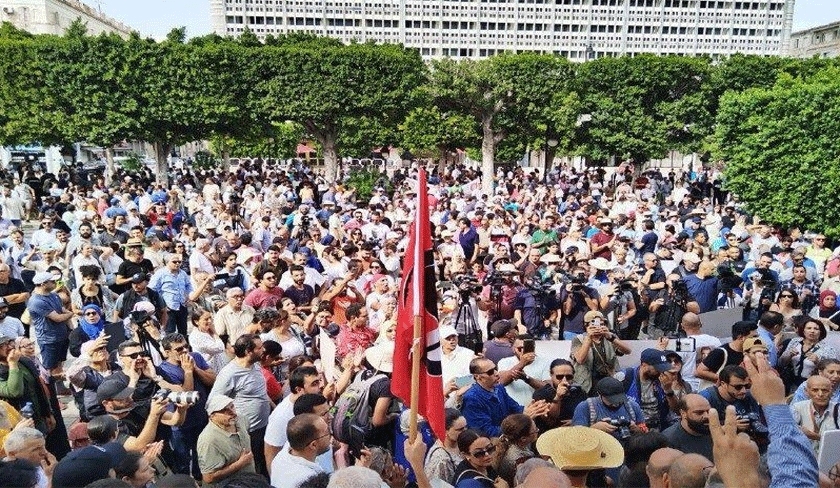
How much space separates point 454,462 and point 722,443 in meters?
1.68

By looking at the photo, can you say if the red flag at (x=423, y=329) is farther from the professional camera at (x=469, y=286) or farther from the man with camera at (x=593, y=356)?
the professional camera at (x=469, y=286)

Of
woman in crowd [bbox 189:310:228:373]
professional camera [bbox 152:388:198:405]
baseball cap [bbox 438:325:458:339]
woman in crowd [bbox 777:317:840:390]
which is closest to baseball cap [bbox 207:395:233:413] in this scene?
professional camera [bbox 152:388:198:405]

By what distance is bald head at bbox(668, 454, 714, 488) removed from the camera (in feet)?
10.0

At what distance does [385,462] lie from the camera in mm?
3682

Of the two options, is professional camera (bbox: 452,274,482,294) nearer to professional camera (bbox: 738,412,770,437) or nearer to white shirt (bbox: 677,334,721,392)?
white shirt (bbox: 677,334,721,392)

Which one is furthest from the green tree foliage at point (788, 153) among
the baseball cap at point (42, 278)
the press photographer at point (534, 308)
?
the baseball cap at point (42, 278)

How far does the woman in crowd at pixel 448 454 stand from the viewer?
3.69m

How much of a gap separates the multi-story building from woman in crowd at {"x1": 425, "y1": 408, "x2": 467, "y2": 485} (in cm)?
7534

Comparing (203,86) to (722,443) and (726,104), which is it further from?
(722,443)

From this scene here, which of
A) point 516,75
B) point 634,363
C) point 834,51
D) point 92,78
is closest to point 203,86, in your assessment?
point 92,78

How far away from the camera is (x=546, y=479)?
9.13 feet

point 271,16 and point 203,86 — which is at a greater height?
point 271,16

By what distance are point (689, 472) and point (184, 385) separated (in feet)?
11.5

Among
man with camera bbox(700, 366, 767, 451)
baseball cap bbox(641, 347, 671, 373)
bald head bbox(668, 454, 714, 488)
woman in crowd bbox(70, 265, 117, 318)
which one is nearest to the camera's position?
bald head bbox(668, 454, 714, 488)
